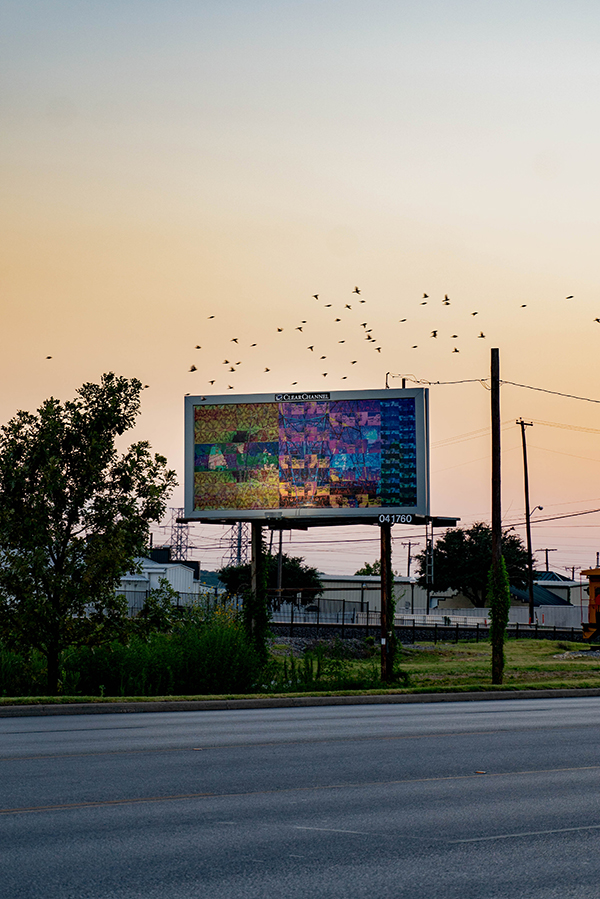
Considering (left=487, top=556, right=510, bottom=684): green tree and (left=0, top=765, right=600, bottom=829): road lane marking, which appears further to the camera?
(left=487, top=556, right=510, bottom=684): green tree

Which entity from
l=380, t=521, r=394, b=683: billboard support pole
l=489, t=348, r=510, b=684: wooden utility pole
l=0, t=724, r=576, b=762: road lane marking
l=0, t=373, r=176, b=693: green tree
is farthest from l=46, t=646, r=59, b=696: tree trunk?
l=489, t=348, r=510, b=684: wooden utility pole

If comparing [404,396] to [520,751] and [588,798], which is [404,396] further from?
[588,798]

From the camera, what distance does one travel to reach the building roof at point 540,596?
9775cm

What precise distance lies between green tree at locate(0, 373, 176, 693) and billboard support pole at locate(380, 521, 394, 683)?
9.59m

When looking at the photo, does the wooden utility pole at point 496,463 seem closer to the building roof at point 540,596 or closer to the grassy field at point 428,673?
the grassy field at point 428,673

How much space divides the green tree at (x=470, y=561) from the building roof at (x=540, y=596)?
3678mm

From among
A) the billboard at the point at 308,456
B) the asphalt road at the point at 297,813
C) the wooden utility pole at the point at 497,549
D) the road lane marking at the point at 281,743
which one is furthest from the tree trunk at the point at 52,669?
the wooden utility pole at the point at 497,549

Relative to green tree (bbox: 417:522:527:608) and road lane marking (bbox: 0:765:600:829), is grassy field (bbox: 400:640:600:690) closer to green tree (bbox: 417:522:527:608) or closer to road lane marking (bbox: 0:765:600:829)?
road lane marking (bbox: 0:765:600:829)

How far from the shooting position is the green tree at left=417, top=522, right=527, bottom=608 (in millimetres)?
94812

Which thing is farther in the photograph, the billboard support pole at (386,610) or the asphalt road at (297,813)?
the billboard support pole at (386,610)

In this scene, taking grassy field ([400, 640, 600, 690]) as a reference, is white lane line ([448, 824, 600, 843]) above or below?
above

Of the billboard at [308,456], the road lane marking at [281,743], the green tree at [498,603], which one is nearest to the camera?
the road lane marking at [281,743]

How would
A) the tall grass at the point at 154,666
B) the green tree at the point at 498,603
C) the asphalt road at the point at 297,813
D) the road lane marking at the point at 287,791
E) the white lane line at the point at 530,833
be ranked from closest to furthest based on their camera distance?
the asphalt road at the point at 297,813
the white lane line at the point at 530,833
the road lane marking at the point at 287,791
the tall grass at the point at 154,666
the green tree at the point at 498,603

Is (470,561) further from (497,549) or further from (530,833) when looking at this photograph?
(530,833)
